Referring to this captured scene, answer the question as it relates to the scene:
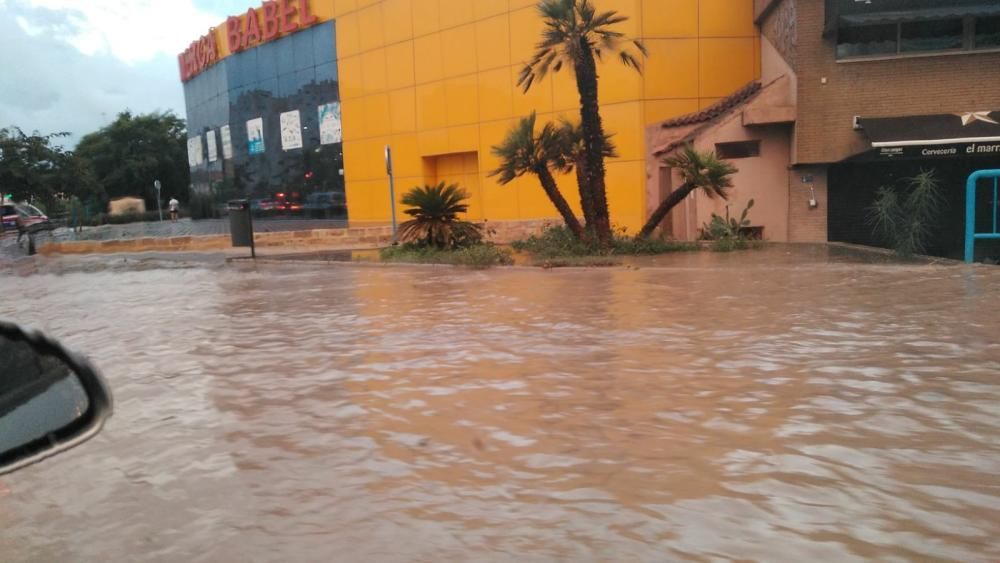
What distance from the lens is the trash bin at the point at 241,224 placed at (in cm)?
2195

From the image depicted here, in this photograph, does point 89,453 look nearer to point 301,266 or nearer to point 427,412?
point 427,412

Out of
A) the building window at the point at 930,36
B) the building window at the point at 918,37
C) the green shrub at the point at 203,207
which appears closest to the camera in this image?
the building window at the point at 918,37

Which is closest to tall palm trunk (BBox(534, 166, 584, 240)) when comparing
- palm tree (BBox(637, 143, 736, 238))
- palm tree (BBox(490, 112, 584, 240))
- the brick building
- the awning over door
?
palm tree (BBox(490, 112, 584, 240))

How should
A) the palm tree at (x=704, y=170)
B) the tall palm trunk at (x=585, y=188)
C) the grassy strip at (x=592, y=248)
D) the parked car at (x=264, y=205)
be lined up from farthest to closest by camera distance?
the parked car at (x=264, y=205)
the tall palm trunk at (x=585, y=188)
the grassy strip at (x=592, y=248)
the palm tree at (x=704, y=170)

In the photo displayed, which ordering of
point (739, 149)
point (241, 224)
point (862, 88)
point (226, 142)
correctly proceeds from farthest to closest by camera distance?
point (226, 142) < point (241, 224) < point (739, 149) < point (862, 88)

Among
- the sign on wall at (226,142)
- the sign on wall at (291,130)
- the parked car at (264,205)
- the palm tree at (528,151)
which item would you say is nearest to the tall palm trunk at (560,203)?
the palm tree at (528,151)

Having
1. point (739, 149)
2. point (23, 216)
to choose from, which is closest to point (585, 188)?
point (739, 149)

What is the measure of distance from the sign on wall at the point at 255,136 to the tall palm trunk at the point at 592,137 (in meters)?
24.4

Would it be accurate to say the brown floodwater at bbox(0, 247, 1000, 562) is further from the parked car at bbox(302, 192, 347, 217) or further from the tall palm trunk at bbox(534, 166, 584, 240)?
the parked car at bbox(302, 192, 347, 217)

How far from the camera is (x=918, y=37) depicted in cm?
1841

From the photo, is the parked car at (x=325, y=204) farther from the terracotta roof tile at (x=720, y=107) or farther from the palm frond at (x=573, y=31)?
the palm frond at (x=573, y=31)

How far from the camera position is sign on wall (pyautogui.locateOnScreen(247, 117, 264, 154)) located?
38.0m

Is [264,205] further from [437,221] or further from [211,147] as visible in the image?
[437,221]

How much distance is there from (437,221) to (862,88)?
10.1 meters
